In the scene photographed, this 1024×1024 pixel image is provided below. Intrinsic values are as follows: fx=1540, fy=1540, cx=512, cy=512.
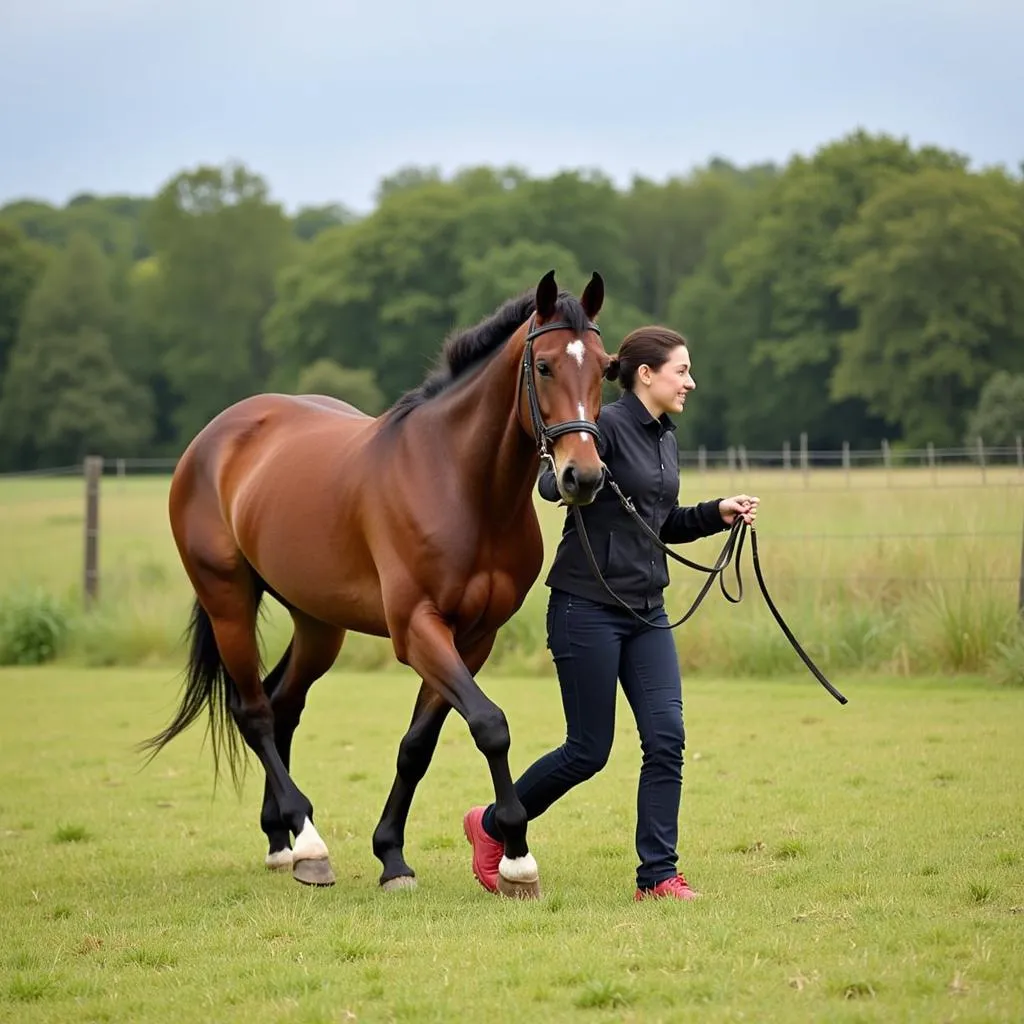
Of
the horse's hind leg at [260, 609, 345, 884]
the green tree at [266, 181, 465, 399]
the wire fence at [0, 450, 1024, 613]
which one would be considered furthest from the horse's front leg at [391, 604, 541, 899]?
the green tree at [266, 181, 465, 399]

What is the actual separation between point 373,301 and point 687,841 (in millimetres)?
64520

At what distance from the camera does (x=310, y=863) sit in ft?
21.9

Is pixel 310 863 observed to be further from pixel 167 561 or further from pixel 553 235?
pixel 553 235

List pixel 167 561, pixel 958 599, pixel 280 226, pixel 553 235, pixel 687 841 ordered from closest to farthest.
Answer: pixel 687 841 < pixel 958 599 < pixel 167 561 < pixel 553 235 < pixel 280 226

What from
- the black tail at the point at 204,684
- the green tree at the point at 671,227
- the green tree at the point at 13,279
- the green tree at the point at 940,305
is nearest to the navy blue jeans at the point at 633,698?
the black tail at the point at 204,684

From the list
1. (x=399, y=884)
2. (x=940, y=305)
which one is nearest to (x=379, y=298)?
(x=940, y=305)

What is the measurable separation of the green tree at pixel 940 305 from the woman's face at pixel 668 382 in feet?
157

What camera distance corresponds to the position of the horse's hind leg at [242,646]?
7.50 m

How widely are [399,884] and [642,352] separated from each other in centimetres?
239

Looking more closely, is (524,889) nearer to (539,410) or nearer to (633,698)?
(633,698)

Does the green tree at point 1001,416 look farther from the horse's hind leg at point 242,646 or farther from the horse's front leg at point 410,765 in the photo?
the horse's front leg at point 410,765

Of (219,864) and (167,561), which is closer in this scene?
(219,864)

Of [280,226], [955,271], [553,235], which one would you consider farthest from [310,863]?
[280,226]

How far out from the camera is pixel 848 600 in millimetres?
14922
